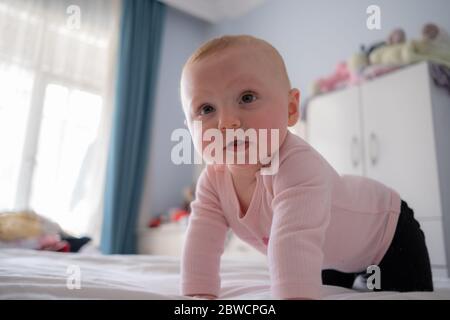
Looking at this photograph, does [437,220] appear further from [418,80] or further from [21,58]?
[21,58]

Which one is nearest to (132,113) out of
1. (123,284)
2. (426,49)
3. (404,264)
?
(426,49)

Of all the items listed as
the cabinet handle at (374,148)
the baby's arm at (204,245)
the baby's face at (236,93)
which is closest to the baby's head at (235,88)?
the baby's face at (236,93)

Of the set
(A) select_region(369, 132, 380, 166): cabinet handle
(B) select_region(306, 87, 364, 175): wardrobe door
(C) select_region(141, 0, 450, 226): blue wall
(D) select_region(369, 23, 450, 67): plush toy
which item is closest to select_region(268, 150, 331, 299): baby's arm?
(C) select_region(141, 0, 450, 226): blue wall

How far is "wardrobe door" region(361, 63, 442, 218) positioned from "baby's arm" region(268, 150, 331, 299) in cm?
97

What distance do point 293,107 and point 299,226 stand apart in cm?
21

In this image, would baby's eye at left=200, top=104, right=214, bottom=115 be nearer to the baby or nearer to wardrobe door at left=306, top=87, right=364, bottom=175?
the baby

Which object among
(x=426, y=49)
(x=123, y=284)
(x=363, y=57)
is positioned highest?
(x=363, y=57)

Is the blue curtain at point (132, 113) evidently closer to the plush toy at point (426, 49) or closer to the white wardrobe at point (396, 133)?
the white wardrobe at point (396, 133)

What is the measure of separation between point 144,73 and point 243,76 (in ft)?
8.12

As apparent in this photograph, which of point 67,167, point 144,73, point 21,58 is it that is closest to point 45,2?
point 21,58

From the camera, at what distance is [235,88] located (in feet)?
1.62

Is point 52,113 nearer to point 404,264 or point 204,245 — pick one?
point 204,245

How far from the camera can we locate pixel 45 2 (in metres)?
2.36

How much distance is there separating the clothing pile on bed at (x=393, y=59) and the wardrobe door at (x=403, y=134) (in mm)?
67
